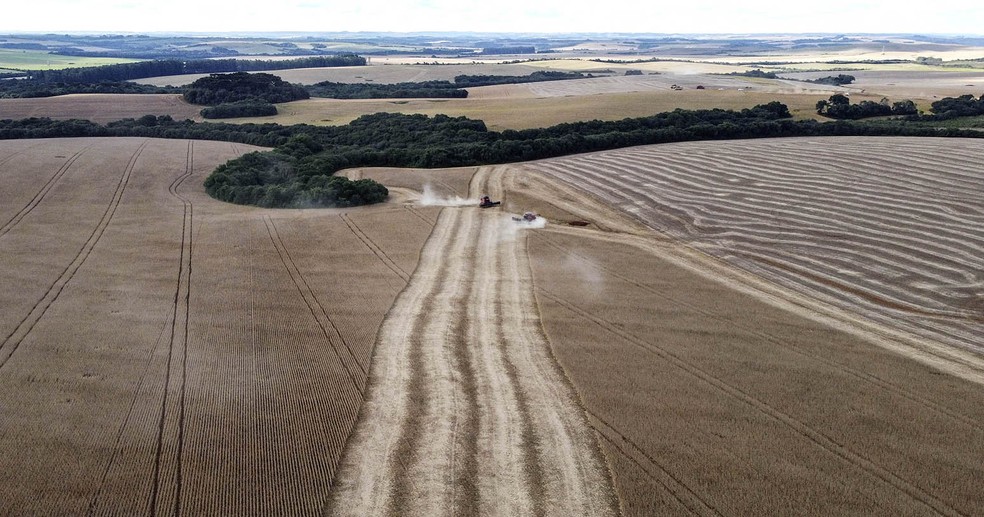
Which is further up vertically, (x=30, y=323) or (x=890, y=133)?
(x=890, y=133)

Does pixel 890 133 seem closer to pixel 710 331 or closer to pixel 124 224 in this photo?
pixel 710 331

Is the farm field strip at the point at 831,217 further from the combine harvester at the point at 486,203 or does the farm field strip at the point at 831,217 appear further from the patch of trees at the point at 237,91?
the patch of trees at the point at 237,91

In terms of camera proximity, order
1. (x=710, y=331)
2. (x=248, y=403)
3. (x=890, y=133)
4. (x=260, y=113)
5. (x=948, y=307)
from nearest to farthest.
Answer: (x=248, y=403) < (x=710, y=331) < (x=948, y=307) < (x=890, y=133) < (x=260, y=113)

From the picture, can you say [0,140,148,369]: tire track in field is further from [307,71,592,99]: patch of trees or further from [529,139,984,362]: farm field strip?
[307,71,592,99]: patch of trees

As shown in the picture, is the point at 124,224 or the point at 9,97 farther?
the point at 9,97

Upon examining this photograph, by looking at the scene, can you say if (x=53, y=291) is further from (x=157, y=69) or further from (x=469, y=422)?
(x=157, y=69)

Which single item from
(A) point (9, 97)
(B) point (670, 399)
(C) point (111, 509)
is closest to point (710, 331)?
(B) point (670, 399)
